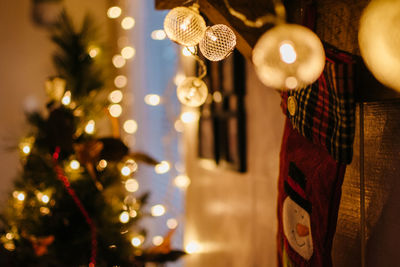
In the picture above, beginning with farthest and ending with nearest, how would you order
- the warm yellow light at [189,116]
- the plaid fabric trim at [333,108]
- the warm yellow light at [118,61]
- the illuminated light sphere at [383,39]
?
the warm yellow light at [118,61] < the warm yellow light at [189,116] < the plaid fabric trim at [333,108] < the illuminated light sphere at [383,39]

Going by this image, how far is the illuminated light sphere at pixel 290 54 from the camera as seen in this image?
0.53 meters

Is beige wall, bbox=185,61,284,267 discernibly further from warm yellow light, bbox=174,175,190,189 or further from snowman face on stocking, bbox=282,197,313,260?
snowman face on stocking, bbox=282,197,313,260

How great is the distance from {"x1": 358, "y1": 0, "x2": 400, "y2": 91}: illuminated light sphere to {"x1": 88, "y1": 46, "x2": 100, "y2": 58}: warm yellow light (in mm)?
1366

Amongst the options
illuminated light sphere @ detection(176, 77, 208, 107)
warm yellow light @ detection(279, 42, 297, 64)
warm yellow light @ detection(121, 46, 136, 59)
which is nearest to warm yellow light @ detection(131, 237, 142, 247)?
illuminated light sphere @ detection(176, 77, 208, 107)

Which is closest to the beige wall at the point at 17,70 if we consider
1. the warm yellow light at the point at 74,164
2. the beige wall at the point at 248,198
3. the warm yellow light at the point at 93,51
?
the warm yellow light at the point at 93,51

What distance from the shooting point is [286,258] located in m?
0.87

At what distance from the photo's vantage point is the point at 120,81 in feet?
9.90

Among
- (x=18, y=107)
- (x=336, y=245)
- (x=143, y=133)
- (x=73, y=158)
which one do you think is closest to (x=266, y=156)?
(x=336, y=245)

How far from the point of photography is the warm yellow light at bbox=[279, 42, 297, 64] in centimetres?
53

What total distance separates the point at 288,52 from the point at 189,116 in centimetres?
141

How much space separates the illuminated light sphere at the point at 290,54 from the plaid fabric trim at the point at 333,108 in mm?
151

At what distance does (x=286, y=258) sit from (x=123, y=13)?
2458 millimetres

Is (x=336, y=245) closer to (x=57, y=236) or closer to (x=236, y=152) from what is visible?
(x=236, y=152)

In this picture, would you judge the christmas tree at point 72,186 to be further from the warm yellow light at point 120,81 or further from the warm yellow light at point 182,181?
the warm yellow light at point 120,81
